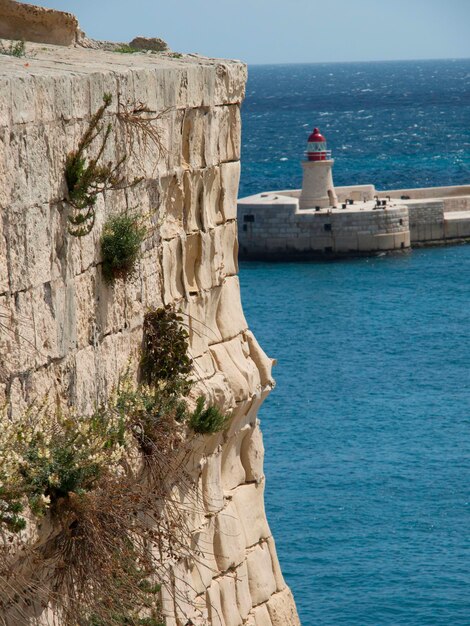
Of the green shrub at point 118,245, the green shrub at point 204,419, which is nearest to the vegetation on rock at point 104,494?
the green shrub at point 204,419

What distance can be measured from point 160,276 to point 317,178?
44.3 m

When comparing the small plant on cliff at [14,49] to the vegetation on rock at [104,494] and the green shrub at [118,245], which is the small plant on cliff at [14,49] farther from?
the vegetation on rock at [104,494]

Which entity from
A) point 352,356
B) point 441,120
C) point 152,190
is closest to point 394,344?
point 352,356

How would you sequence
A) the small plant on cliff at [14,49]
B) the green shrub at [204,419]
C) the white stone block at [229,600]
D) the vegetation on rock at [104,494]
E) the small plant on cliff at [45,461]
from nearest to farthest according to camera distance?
1. the small plant on cliff at [45,461]
2. the vegetation on rock at [104,494]
3. the small plant on cliff at [14,49]
4. the green shrub at [204,419]
5. the white stone block at [229,600]

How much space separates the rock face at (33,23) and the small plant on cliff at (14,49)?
0.69m

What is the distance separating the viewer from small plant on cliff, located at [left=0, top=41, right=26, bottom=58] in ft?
26.7

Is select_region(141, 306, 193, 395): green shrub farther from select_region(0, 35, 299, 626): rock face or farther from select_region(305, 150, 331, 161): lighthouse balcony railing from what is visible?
select_region(305, 150, 331, 161): lighthouse balcony railing

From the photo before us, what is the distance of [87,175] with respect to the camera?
7312 millimetres

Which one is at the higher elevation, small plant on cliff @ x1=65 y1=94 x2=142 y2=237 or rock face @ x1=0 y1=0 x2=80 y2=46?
rock face @ x1=0 y1=0 x2=80 y2=46

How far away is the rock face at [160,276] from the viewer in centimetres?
675

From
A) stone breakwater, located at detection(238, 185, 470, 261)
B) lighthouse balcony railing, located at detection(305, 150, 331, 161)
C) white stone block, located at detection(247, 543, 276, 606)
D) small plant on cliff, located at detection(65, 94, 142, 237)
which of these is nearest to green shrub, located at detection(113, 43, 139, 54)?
small plant on cliff, located at detection(65, 94, 142, 237)

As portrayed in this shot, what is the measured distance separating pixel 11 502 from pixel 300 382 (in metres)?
25.1

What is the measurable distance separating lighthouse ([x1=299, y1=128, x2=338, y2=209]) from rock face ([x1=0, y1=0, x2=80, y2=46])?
4306cm

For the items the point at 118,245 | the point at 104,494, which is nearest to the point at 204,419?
the point at 118,245
